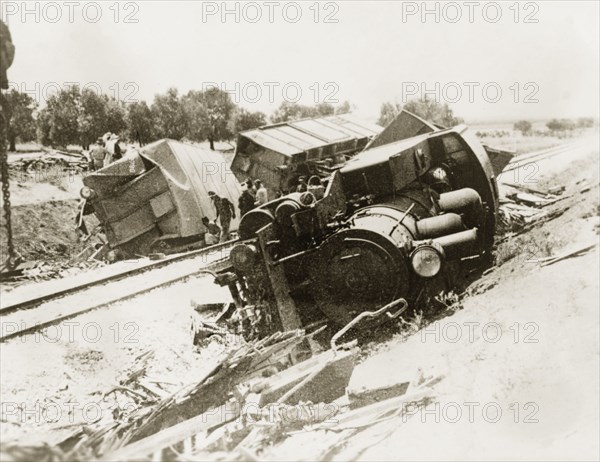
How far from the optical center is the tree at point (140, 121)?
29609 millimetres

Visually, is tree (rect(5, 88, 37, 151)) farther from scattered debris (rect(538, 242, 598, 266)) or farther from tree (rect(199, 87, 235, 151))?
scattered debris (rect(538, 242, 598, 266))

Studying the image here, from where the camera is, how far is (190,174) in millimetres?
14188

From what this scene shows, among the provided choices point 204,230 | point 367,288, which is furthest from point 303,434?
point 204,230

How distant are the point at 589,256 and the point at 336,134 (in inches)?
366

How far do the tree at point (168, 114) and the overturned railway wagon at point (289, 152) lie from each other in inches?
699

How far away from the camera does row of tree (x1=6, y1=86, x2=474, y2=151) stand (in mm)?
27156

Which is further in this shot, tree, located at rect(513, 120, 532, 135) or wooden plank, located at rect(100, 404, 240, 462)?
tree, located at rect(513, 120, 532, 135)

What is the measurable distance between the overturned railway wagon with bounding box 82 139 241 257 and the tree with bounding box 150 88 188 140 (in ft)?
59.5

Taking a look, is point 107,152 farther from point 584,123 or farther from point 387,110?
point 584,123

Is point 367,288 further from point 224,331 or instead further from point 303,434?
point 303,434

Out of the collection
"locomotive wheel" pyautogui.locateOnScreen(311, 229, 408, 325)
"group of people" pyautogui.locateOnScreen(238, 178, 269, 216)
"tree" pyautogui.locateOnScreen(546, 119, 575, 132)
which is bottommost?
"locomotive wheel" pyautogui.locateOnScreen(311, 229, 408, 325)

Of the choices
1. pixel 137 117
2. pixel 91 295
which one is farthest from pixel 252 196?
pixel 137 117

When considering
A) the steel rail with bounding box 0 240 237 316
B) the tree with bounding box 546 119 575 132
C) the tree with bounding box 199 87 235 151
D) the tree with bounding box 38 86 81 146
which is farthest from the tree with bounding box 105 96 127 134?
the tree with bounding box 546 119 575 132

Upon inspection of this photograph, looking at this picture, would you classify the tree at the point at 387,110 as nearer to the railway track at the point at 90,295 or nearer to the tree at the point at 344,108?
the tree at the point at 344,108
